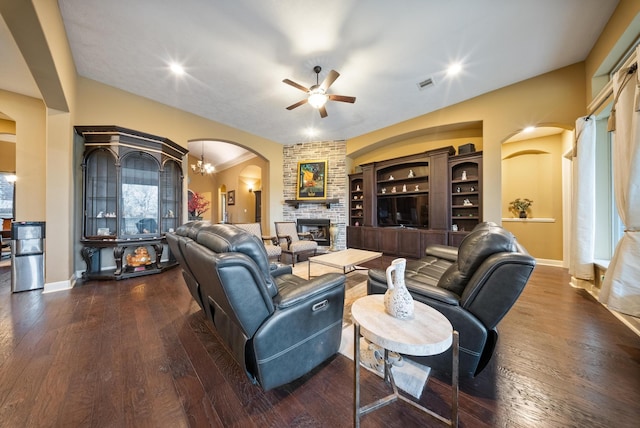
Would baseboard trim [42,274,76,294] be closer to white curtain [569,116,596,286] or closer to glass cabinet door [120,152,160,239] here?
glass cabinet door [120,152,160,239]

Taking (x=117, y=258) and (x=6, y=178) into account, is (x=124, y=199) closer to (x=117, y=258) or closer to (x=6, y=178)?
(x=117, y=258)

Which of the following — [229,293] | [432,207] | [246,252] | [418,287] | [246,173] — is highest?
[246,173]

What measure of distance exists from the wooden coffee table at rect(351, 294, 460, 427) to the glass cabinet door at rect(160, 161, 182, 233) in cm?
420

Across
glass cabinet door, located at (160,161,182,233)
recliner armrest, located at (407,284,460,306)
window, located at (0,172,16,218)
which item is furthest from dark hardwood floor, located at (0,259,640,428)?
window, located at (0,172,16,218)

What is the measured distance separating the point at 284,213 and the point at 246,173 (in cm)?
333

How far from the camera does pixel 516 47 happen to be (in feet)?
8.89

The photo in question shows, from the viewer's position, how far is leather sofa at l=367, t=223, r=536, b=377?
118cm

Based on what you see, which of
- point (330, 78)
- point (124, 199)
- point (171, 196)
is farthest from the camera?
point (171, 196)

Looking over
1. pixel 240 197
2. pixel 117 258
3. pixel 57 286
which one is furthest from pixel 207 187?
pixel 57 286

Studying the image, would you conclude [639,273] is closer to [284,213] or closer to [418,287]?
[418,287]

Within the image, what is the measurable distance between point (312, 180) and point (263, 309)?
201 inches

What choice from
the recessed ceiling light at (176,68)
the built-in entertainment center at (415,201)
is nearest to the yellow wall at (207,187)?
the recessed ceiling light at (176,68)

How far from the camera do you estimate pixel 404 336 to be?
94 centimetres

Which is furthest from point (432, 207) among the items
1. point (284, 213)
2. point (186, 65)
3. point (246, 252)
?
point (186, 65)
